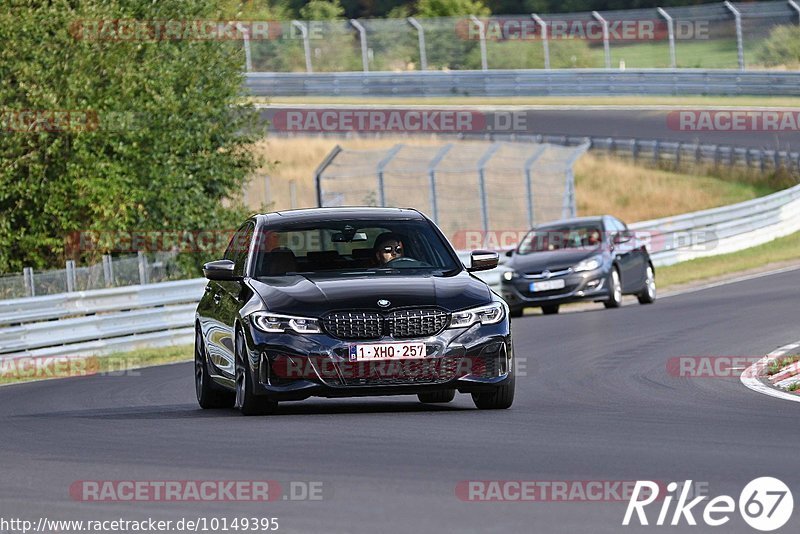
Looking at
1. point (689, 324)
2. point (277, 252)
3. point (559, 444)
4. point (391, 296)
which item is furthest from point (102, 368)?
point (559, 444)

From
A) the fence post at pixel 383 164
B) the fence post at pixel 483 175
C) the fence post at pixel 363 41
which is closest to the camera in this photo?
the fence post at pixel 383 164

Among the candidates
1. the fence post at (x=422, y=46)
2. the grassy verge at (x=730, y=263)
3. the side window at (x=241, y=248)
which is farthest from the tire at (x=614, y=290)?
the fence post at (x=422, y=46)

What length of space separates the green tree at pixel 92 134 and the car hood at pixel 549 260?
21.0ft

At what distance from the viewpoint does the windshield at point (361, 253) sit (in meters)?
12.3

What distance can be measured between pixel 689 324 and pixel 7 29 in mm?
12419

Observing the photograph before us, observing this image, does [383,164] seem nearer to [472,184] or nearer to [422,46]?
[472,184]

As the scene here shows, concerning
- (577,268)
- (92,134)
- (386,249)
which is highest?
(386,249)

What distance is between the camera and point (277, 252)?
12.4 metres

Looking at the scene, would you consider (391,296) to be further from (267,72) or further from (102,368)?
(267,72)

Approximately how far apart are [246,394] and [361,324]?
1.03m

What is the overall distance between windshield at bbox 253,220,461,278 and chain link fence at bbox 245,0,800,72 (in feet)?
127

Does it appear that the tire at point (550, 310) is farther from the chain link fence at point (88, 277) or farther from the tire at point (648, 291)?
the chain link fence at point (88, 277)

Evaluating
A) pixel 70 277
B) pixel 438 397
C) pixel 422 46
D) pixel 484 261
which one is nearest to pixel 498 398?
pixel 484 261

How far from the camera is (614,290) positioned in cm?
2534
